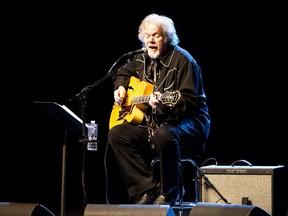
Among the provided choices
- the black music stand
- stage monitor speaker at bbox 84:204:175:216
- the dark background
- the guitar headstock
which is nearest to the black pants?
the guitar headstock

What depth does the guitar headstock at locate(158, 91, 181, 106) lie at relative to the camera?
149 inches

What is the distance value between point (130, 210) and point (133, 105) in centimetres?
121

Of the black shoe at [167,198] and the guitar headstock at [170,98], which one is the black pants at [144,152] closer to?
the black shoe at [167,198]

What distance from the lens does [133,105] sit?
13.4 feet

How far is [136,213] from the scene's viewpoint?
9.74ft

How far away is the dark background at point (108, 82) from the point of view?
5430 mm

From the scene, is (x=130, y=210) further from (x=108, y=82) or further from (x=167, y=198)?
(x=108, y=82)

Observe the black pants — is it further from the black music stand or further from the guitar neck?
the black music stand

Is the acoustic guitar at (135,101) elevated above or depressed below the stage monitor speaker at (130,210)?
above

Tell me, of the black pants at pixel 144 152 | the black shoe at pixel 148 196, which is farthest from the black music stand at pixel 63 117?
the black shoe at pixel 148 196

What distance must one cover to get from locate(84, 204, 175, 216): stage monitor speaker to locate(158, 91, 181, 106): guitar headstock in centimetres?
97

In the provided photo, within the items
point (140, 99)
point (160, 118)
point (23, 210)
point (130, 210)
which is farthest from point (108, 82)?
point (130, 210)

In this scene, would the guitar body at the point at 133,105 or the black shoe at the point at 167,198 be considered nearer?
the black shoe at the point at 167,198

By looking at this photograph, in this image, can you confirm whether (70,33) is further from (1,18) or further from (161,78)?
(161,78)
